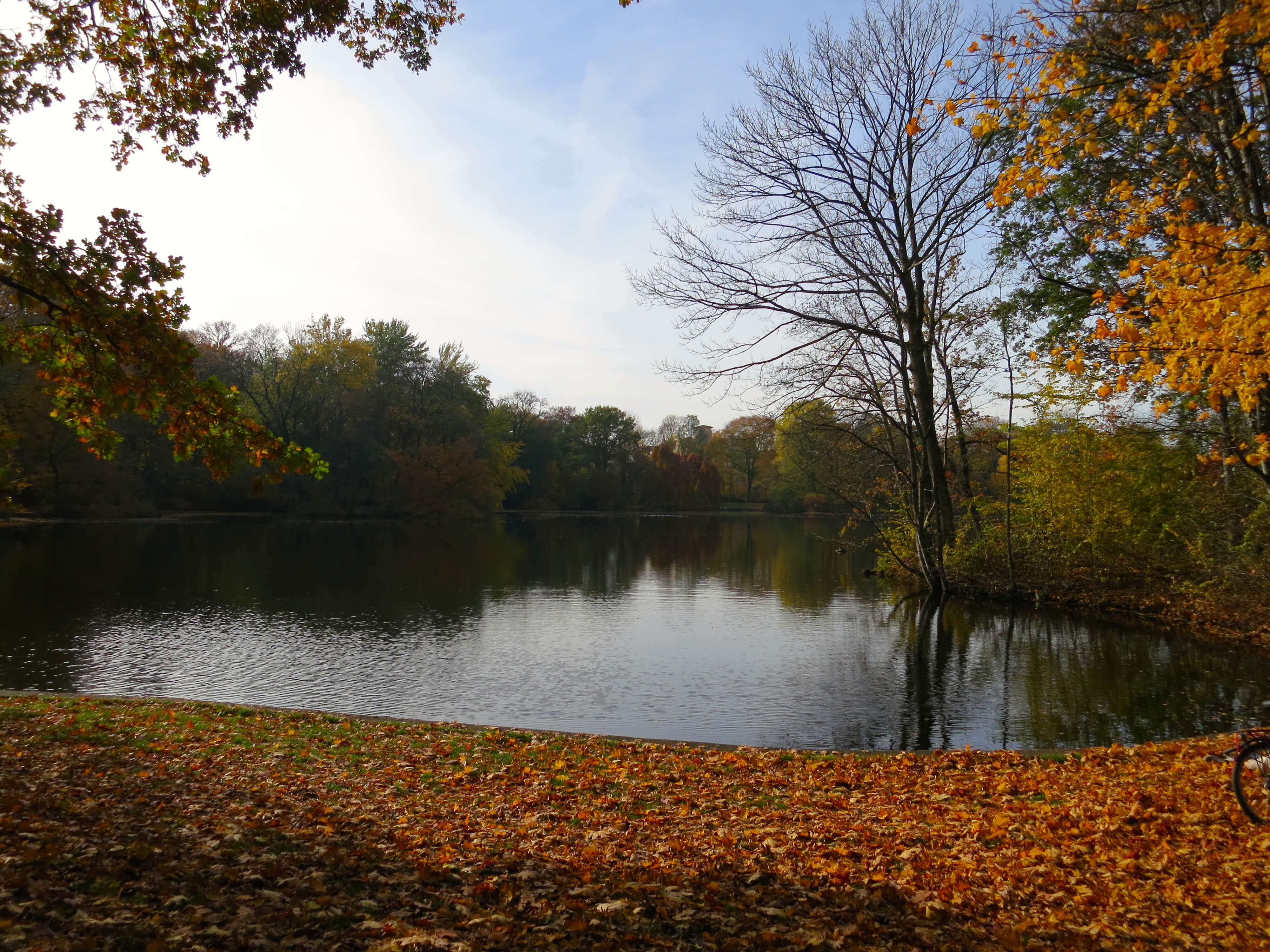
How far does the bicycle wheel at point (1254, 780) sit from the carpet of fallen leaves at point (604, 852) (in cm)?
15

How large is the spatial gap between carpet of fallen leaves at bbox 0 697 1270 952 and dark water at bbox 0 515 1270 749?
366 centimetres

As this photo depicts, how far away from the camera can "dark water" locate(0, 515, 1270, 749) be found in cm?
1141

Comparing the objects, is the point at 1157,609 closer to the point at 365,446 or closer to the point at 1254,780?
the point at 1254,780

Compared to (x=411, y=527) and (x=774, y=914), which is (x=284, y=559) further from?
(x=774, y=914)

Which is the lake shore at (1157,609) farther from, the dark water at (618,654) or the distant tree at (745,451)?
the distant tree at (745,451)

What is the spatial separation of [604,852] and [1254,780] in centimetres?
435

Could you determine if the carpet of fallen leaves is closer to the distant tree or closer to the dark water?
the dark water

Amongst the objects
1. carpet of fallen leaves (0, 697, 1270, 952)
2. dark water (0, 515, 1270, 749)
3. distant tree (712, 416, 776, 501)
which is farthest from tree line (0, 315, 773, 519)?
carpet of fallen leaves (0, 697, 1270, 952)

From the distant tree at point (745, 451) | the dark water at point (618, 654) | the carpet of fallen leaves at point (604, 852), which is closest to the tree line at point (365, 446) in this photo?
the distant tree at point (745, 451)

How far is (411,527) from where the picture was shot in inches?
2125

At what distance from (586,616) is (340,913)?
16393 mm

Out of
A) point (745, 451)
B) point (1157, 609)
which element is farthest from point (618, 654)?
point (745, 451)

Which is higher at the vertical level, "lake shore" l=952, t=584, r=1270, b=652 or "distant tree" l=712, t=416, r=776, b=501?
"distant tree" l=712, t=416, r=776, b=501

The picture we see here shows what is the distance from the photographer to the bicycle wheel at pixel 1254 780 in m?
5.08
